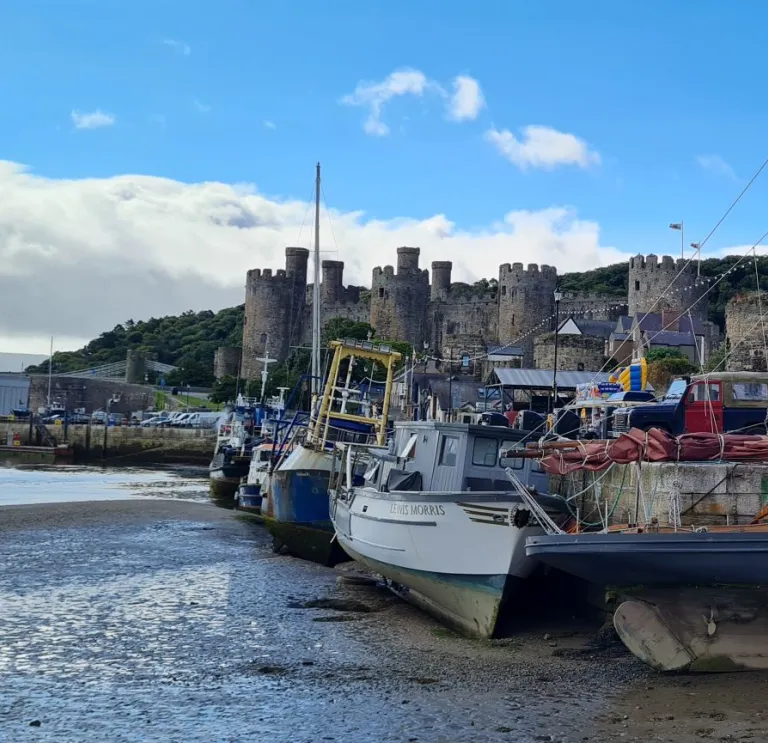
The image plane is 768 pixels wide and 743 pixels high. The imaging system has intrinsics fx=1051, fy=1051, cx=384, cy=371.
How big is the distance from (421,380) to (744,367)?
53.4ft

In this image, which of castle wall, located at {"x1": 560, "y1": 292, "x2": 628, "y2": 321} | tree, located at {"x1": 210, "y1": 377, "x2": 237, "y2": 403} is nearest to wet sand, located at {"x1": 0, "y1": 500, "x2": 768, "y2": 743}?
castle wall, located at {"x1": 560, "y1": 292, "x2": 628, "y2": 321}

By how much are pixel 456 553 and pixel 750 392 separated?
680 cm

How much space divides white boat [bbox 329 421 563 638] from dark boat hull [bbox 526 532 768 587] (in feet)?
3.09

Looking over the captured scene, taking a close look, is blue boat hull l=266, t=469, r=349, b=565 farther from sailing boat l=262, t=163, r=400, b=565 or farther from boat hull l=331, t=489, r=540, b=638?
boat hull l=331, t=489, r=540, b=638

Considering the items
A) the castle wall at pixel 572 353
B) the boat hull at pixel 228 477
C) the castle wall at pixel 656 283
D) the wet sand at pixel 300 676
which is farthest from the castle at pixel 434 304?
the wet sand at pixel 300 676

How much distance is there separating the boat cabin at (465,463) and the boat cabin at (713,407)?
11.4 ft

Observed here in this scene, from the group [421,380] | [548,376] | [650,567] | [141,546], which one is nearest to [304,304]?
[421,380]

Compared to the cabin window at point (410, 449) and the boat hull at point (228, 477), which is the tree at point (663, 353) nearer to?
the boat hull at point (228, 477)

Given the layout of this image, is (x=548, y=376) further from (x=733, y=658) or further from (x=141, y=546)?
(x=733, y=658)

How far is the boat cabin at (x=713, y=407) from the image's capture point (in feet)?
52.4

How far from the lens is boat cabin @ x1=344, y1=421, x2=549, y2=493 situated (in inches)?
526

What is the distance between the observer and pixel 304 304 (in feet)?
268

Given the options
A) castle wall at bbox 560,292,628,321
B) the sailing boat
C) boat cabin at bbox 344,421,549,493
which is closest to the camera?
boat cabin at bbox 344,421,549,493

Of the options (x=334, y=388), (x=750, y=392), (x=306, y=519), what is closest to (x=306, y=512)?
(x=306, y=519)
